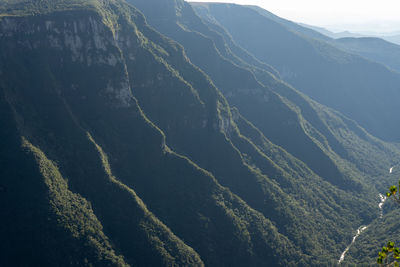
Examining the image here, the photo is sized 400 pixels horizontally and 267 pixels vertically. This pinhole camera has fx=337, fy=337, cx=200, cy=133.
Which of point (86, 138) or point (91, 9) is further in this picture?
point (91, 9)

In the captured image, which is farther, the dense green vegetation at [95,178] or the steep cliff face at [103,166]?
the steep cliff face at [103,166]

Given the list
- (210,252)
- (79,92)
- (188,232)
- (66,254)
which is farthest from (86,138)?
(210,252)

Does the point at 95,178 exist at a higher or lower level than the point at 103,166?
lower

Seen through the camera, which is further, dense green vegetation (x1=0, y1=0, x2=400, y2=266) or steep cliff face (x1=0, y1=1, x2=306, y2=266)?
steep cliff face (x1=0, y1=1, x2=306, y2=266)

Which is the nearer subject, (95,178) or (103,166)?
(95,178)

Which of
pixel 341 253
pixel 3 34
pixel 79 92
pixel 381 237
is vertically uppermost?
pixel 3 34

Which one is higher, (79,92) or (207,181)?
(79,92)

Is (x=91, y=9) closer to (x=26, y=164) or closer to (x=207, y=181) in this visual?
(x=26, y=164)

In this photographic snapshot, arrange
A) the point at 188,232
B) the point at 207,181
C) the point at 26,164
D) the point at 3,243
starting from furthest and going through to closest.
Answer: the point at 207,181
the point at 188,232
the point at 26,164
the point at 3,243

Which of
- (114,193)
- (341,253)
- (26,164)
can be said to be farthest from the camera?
(341,253)

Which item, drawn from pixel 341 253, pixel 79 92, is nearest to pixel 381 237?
Answer: pixel 341 253
